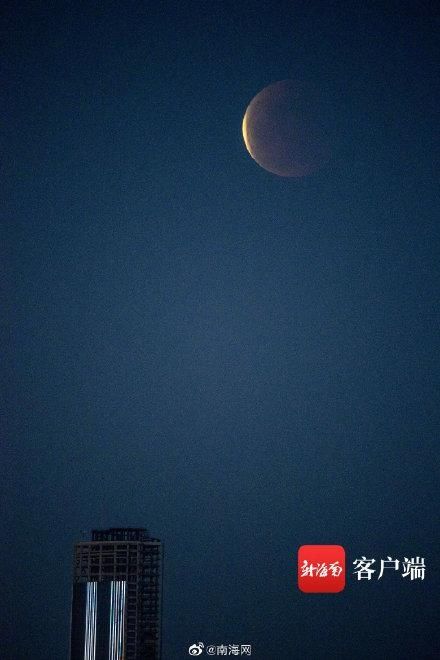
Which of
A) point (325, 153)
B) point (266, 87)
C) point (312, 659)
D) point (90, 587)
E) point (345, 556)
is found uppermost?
point (266, 87)

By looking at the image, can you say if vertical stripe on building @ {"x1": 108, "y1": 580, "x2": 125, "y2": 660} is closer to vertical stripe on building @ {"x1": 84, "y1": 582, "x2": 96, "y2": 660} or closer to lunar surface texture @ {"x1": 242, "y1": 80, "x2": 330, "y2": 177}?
vertical stripe on building @ {"x1": 84, "y1": 582, "x2": 96, "y2": 660}

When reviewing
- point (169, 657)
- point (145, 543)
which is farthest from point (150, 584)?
point (169, 657)

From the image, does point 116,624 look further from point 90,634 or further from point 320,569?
point 320,569

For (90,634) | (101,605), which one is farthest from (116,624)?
(90,634)

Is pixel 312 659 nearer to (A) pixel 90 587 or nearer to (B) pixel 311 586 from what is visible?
(B) pixel 311 586

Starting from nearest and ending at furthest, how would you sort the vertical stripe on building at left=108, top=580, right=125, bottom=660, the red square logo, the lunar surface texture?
the red square logo
the lunar surface texture
the vertical stripe on building at left=108, top=580, right=125, bottom=660

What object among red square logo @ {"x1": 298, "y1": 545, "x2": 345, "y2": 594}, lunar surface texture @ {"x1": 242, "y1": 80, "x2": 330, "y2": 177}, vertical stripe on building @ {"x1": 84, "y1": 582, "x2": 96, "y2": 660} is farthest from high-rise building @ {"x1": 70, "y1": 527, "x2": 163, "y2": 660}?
lunar surface texture @ {"x1": 242, "y1": 80, "x2": 330, "y2": 177}
